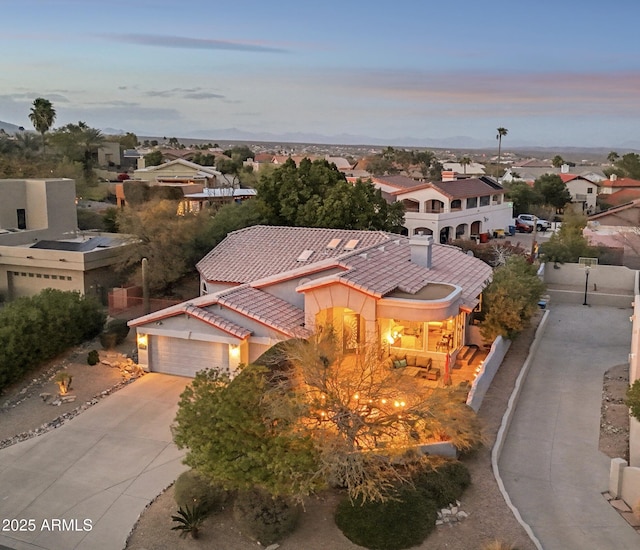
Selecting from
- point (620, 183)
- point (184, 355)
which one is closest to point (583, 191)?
point (620, 183)

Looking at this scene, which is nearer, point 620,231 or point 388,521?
point 388,521

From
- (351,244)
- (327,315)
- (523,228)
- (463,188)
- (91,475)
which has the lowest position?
(91,475)

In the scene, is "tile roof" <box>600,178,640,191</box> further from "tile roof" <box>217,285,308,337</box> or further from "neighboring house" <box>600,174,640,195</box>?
"tile roof" <box>217,285,308,337</box>

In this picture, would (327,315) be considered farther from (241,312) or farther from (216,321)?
(216,321)

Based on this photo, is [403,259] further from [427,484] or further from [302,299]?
[427,484]

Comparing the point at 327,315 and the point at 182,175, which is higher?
the point at 182,175

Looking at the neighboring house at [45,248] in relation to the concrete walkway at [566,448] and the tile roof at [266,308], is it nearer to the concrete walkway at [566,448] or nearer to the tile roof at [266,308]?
the tile roof at [266,308]
